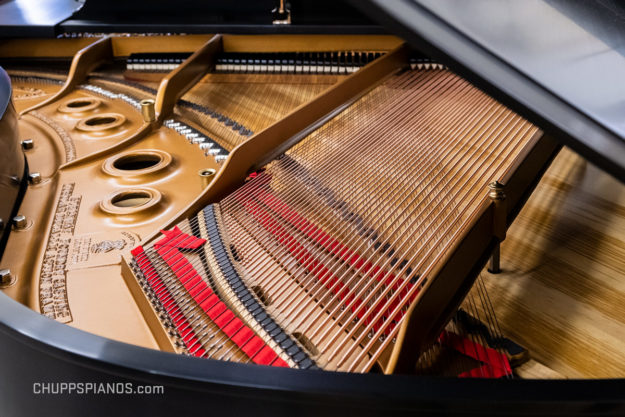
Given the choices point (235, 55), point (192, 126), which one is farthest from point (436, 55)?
point (235, 55)

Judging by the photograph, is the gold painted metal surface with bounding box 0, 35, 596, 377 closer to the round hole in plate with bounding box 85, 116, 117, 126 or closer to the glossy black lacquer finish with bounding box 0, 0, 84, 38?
the round hole in plate with bounding box 85, 116, 117, 126

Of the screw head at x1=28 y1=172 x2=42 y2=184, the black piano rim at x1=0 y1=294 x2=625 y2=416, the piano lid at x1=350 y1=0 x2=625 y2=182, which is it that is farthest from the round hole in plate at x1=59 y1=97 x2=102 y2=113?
the piano lid at x1=350 y1=0 x2=625 y2=182

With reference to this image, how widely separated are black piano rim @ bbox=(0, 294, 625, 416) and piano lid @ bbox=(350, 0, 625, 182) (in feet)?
1.51

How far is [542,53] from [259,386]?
880mm

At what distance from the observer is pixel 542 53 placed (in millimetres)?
1146

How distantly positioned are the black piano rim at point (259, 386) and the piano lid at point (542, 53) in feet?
1.51

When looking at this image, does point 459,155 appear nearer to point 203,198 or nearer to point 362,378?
point 203,198

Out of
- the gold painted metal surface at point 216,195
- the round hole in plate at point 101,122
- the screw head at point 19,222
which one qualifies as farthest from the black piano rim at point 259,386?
the round hole in plate at point 101,122

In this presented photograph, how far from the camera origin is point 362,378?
4.11 ft

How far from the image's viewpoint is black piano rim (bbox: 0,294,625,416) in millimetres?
1182

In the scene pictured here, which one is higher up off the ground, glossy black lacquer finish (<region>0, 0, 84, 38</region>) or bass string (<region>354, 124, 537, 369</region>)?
glossy black lacquer finish (<region>0, 0, 84, 38</region>)

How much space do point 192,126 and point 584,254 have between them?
2163 millimetres

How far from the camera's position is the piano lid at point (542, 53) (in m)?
1.11

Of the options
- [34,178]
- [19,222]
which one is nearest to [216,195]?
[19,222]
